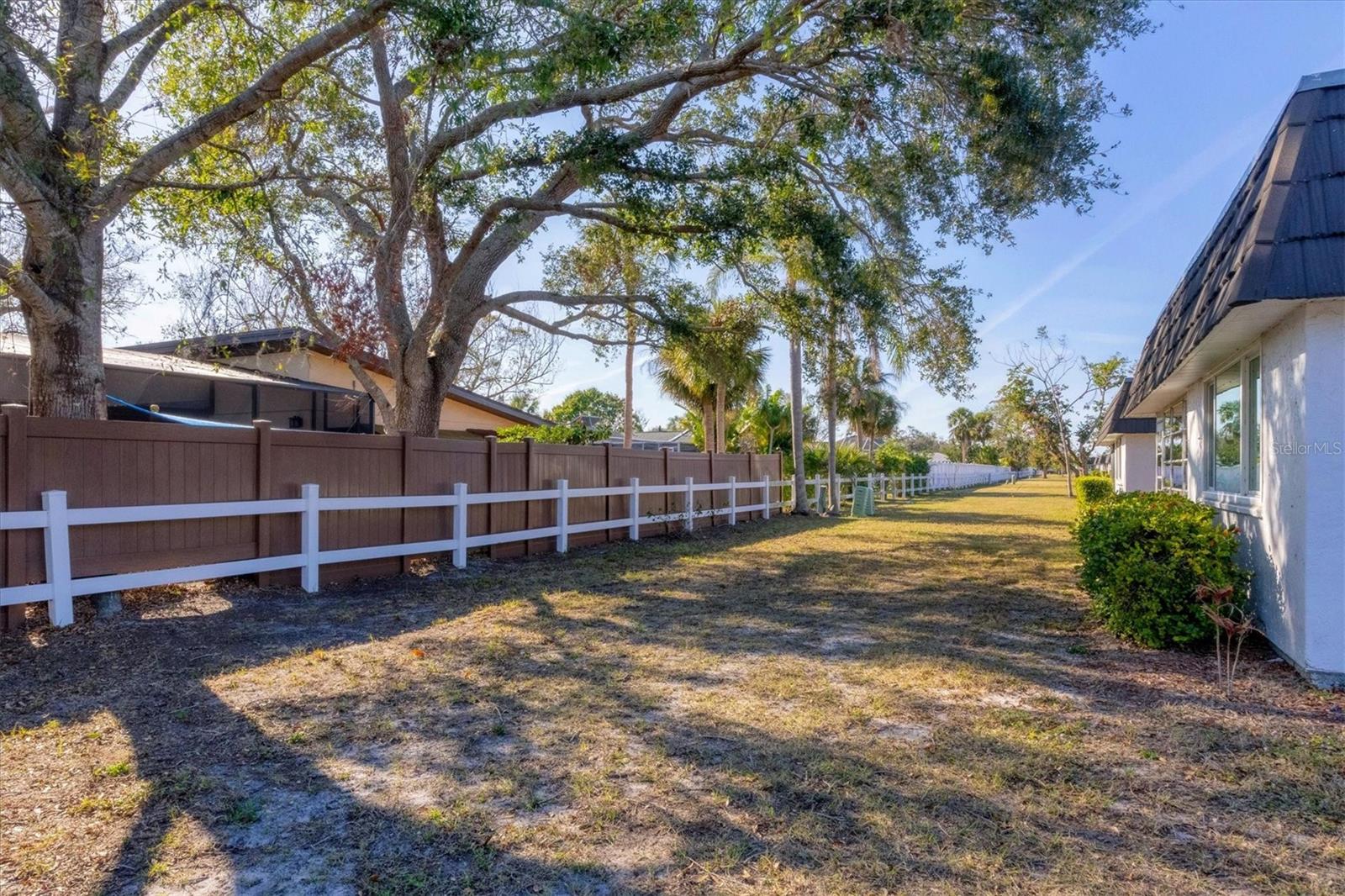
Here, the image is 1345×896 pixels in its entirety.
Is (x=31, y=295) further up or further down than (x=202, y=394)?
further up

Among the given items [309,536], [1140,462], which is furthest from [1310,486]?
[1140,462]

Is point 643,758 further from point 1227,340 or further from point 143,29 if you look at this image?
point 143,29

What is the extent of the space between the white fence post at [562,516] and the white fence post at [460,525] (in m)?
2.10

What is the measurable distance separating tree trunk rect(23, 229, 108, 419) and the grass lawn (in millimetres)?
1979

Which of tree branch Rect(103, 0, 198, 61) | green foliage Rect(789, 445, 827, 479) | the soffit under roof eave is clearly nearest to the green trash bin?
green foliage Rect(789, 445, 827, 479)

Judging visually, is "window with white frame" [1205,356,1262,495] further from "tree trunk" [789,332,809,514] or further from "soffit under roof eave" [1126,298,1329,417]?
"tree trunk" [789,332,809,514]

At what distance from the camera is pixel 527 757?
11.9 ft

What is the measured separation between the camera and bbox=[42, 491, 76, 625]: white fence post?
561 centimetres

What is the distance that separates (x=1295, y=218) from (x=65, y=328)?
9202mm

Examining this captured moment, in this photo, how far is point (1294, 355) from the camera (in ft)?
16.1

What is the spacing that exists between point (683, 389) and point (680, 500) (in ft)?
41.1

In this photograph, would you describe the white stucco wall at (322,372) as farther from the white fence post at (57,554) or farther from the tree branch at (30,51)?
the white fence post at (57,554)


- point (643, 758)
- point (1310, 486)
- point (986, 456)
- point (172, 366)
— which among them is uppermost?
point (172, 366)

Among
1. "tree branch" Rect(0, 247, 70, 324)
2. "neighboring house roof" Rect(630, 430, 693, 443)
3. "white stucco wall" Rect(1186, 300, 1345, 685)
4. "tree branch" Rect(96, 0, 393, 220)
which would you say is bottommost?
"white stucco wall" Rect(1186, 300, 1345, 685)
